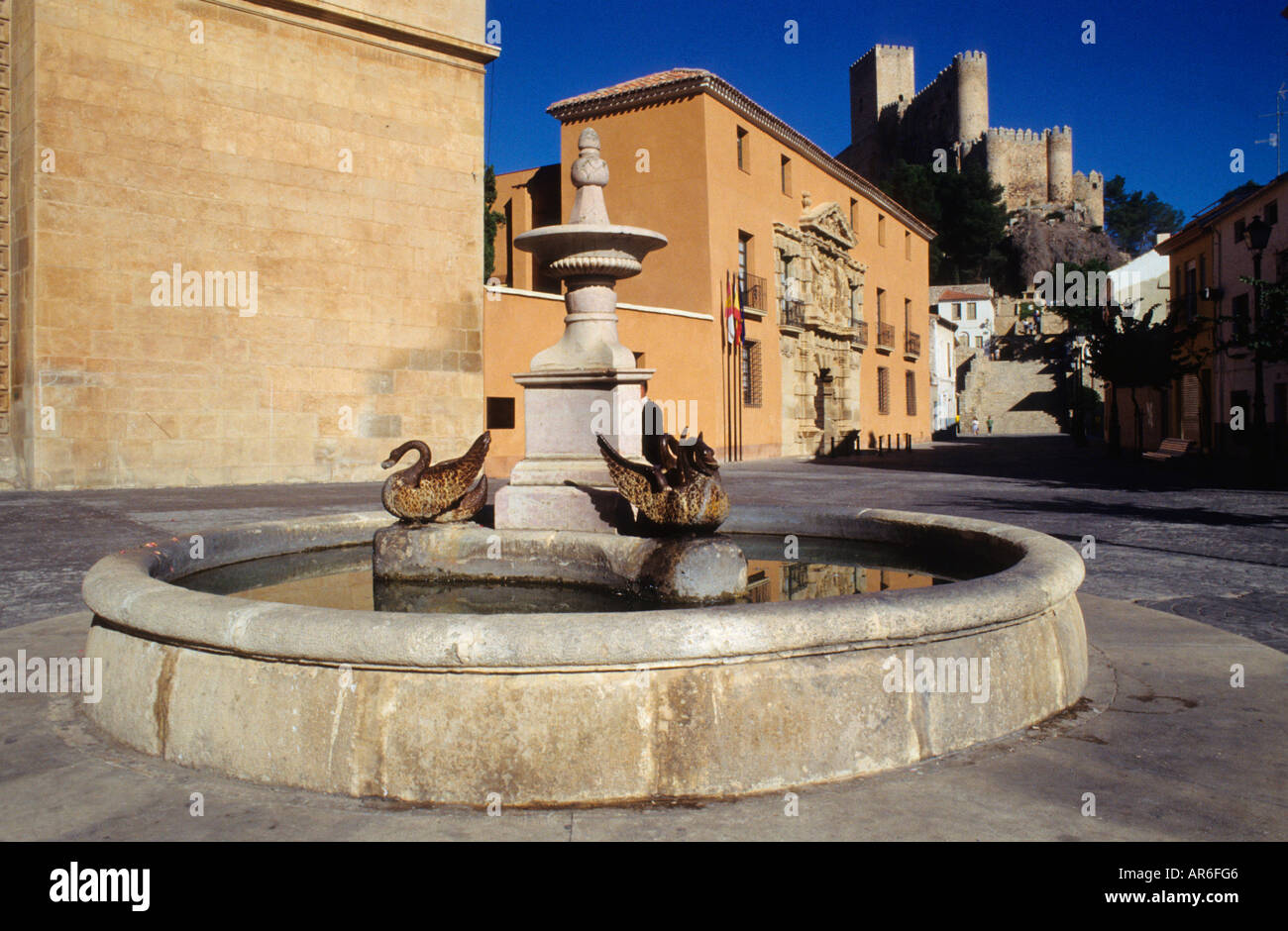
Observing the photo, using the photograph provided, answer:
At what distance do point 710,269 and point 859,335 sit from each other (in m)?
12.0

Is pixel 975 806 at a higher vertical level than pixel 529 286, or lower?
lower

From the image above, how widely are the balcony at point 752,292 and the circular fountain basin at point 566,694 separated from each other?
22643mm

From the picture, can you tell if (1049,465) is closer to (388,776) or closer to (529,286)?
(529,286)

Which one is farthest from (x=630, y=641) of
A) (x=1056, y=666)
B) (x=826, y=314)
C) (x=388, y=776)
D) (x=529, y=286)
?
(x=826, y=314)

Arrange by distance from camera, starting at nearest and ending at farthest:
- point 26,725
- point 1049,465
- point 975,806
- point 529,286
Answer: point 975,806 < point 26,725 < point 1049,465 < point 529,286

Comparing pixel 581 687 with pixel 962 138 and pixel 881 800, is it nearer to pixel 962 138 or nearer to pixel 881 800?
pixel 881 800

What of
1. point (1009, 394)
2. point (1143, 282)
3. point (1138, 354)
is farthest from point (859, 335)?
point (1009, 394)

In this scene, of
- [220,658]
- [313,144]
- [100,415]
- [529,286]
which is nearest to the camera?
[220,658]

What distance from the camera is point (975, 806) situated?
264 centimetres

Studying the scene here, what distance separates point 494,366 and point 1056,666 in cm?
1660

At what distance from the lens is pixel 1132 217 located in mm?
104750

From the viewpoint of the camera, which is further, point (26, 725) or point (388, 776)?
point (26, 725)

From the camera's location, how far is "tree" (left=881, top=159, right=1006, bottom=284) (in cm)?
6309

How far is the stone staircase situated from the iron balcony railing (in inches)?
1153
